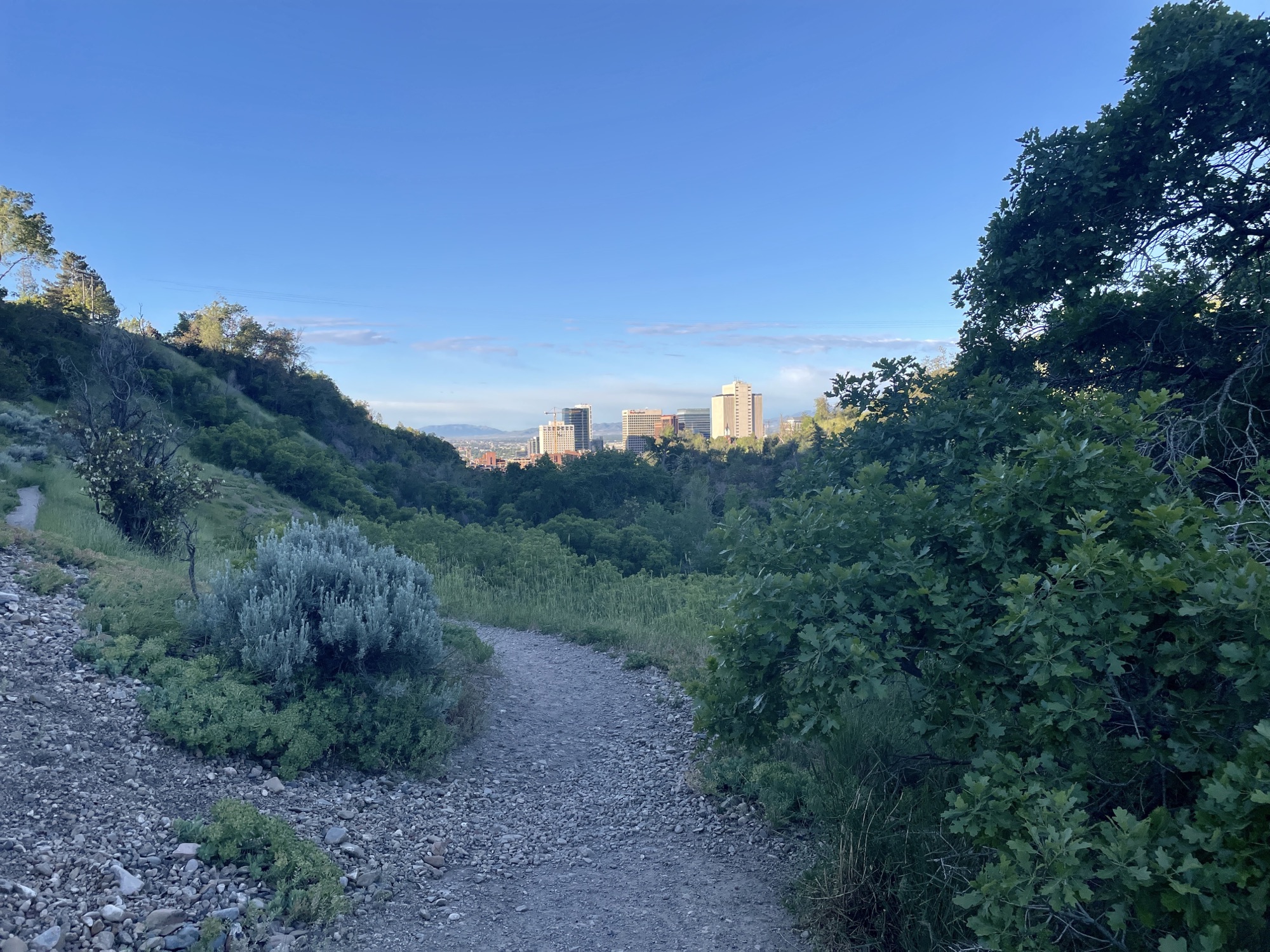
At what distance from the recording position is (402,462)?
95.0ft

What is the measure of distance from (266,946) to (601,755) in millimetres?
2880

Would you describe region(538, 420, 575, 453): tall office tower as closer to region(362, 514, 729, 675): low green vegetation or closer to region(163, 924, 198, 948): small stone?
region(362, 514, 729, 675): low green vegetation

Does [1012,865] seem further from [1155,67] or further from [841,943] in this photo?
[1155,67]

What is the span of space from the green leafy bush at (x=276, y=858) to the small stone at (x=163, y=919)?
13.4 inches

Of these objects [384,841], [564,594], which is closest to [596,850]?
[384,841]

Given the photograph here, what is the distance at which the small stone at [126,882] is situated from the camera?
10.0 feet

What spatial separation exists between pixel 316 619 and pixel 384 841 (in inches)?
83.0

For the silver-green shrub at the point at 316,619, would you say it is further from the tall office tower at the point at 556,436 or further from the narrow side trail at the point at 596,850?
the tall office tower at the point at 556,436

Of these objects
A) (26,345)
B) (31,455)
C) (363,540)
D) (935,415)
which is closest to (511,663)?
(363,540)

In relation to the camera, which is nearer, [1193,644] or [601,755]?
[1193,644]

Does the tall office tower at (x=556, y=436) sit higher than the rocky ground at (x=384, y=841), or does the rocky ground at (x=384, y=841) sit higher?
the tall office tower at (x=556, y=436)

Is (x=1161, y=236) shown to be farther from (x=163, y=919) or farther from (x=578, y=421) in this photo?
(x=578, y=421)

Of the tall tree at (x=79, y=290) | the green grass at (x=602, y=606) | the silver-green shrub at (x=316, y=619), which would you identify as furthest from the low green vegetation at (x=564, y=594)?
the tall tree at (x=79, y=290)

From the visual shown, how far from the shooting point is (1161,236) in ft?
16.4
